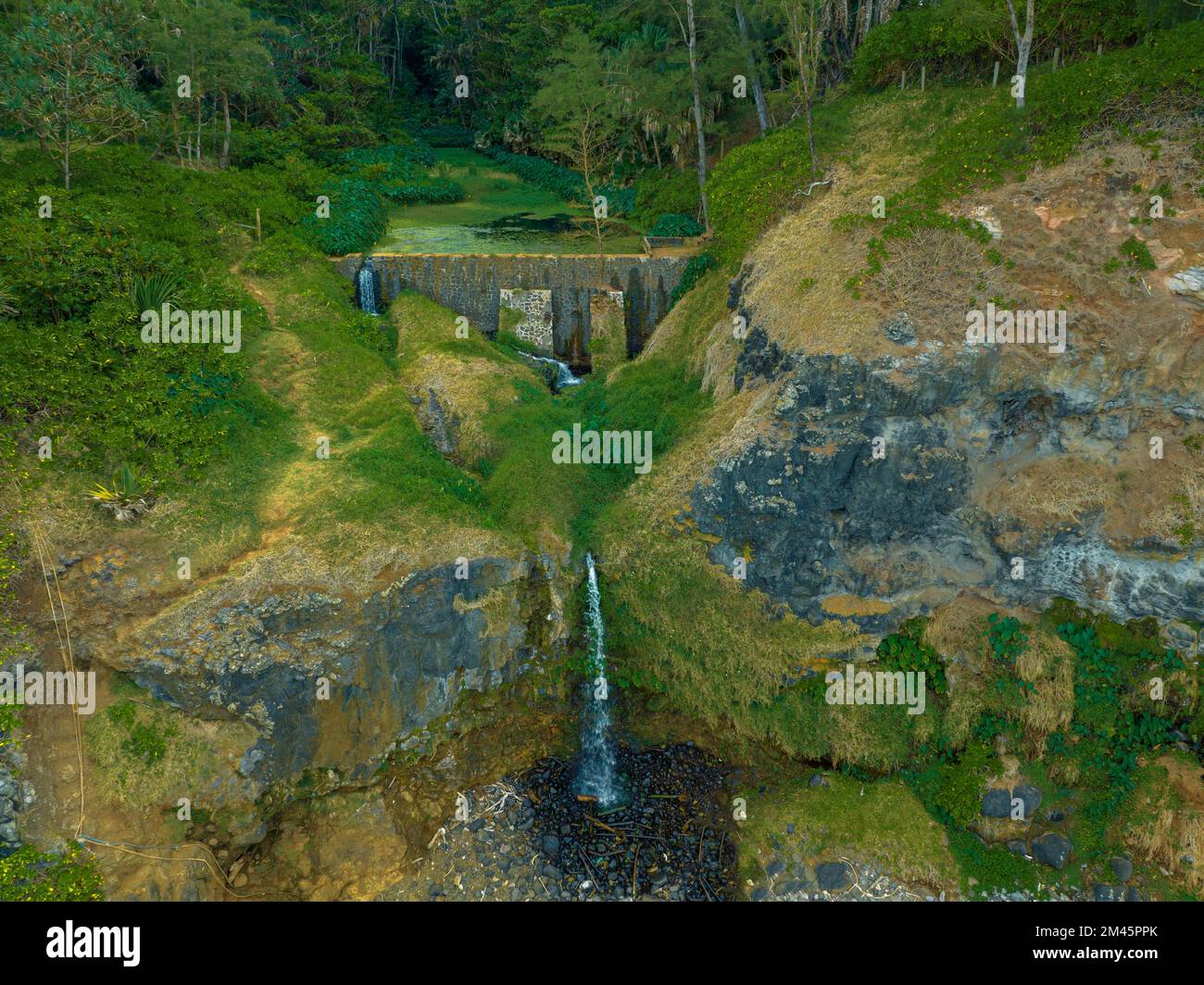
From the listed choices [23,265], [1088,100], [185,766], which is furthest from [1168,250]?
[23,265]

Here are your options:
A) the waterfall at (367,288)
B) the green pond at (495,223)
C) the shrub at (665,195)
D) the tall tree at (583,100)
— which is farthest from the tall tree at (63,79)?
the shrub at (665,195)

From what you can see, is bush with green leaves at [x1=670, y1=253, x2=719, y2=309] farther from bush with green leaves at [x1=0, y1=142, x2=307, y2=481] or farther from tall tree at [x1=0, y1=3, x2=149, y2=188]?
tall tree at [x1=0, y1=3, x2=149, y2=188]

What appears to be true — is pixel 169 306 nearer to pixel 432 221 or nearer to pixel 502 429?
pixel 502 429

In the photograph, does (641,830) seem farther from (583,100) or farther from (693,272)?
(583,100)

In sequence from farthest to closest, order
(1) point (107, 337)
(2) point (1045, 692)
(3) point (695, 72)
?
(3) point (695, 72) → (1) point (107, 337) → (2) point (1045, 692)

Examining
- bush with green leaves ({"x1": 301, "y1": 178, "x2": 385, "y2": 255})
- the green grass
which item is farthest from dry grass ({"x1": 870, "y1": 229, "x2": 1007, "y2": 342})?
bush with green leaves ({"x1": 301, "y1": 178, "x2": 385, "y2": 255})

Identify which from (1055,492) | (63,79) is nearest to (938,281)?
(1055,492)
